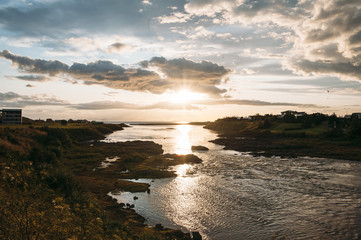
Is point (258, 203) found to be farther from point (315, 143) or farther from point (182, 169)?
point (315, 143)

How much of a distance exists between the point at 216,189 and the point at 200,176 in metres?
7.58

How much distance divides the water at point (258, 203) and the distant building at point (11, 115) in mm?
122419

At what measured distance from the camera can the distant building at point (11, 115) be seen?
12762 cm

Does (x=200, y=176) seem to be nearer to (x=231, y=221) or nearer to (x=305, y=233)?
(x=231, y=221)

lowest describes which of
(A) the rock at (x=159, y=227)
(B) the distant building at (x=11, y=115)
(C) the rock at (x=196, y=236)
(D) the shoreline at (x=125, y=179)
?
(D) the shoreline at (x=125, y=179)

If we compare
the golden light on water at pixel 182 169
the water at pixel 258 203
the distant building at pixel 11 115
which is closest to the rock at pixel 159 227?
the water at pixel 258 203

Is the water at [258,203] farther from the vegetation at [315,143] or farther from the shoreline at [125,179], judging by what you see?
the vegetation at [315,143]

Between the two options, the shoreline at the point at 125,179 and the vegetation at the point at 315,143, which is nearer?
the shoreline at the point at 125,179

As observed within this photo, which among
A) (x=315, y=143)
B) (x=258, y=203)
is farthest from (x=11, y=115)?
(x=258, y=203)

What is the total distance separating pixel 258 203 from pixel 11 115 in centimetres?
14280

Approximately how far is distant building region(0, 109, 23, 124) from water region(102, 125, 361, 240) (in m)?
122

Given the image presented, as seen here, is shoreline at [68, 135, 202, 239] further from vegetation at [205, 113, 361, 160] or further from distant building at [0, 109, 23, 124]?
distant building at [0, 109, 23, 124]

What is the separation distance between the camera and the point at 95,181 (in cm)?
3331

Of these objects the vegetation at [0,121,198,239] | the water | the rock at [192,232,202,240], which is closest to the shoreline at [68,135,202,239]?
the vegetation at [0,121,198,239]
